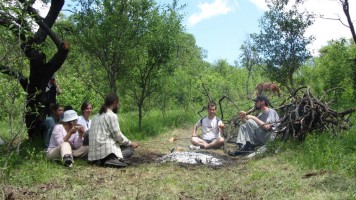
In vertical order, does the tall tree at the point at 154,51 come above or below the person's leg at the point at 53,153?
above

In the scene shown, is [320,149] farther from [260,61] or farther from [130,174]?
[260,61]

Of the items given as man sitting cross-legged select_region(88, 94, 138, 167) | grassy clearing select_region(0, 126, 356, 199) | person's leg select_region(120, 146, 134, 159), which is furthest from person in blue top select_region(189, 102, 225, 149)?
man sitting cross-legged select_region(88, 94, 138, 167)

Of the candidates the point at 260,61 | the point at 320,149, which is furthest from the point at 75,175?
the point at 260,61

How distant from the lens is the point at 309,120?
7273 millimetres

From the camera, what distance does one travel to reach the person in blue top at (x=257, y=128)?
817cm

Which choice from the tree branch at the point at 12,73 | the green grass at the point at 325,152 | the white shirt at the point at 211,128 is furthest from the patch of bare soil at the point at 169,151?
the tree branch at the point at 12,73

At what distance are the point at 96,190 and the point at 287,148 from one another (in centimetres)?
355

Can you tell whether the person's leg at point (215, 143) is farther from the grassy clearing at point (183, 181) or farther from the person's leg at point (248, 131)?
the grassy clearing at point (183, 181)

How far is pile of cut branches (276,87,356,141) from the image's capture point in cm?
719

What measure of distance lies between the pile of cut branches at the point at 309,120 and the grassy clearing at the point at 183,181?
2.06ft

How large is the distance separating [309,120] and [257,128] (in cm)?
131

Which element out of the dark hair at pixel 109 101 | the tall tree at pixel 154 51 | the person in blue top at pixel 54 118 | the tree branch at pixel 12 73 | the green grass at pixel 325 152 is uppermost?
the tall tree at pixel 154 51

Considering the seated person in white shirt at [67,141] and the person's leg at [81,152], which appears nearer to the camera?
the seated person in white shirt at [67,141]

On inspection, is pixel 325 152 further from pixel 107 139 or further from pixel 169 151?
pixel 169 151
